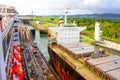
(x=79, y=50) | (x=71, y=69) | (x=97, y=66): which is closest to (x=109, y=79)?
(x=97, y=66)

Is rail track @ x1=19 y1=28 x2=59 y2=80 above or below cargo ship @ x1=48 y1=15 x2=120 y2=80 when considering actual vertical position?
below

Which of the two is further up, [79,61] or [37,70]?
[79,61]

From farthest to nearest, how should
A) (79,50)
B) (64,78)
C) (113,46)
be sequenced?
(79,50) → (64,78) → (113,46)

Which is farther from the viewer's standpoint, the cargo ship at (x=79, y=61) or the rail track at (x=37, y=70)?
the rail track at (x=37, y=70)

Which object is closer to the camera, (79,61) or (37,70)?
(37,70)

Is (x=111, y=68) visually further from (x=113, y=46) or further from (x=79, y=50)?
(x=79, y=50)

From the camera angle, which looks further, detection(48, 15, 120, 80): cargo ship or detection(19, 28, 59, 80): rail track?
detection(19, 28, 59, 80): rail track

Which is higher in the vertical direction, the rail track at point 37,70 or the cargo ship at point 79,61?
the cargo ship at point 79,61

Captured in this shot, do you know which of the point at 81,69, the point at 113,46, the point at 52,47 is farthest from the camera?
the point at 52,47
